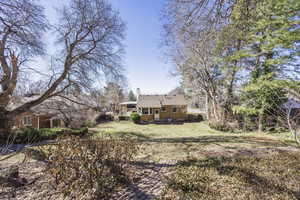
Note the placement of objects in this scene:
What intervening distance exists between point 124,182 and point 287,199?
366 cm

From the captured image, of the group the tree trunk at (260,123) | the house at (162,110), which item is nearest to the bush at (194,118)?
the house at (162,110)

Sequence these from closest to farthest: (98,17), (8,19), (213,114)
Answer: (8,19) → (98,17) → (213,114)

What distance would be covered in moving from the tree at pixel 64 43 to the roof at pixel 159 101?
1379 centimetres

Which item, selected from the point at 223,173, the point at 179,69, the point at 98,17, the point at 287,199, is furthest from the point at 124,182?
the point at 179,69

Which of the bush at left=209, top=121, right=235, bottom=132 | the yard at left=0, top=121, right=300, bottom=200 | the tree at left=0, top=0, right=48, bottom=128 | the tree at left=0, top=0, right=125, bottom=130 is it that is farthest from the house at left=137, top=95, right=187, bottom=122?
the yard at left=0, top=121, right=300, bottom=200

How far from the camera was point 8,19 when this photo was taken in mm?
5996

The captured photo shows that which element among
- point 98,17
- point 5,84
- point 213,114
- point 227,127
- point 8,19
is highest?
point 98,17

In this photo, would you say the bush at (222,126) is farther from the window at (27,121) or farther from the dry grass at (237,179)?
the window at (27,121)

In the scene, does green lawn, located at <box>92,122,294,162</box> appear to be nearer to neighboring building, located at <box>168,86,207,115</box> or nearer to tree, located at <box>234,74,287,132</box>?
tree, located at <box>234,74,287,132</box>

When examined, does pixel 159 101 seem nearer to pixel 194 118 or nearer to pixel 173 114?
pixel 173 114

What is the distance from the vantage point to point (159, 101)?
79.2 feet

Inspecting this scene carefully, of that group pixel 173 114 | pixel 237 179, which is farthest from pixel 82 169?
pixel 173 114

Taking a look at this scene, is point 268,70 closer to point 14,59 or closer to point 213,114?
point 213,114

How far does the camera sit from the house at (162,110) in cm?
2248
